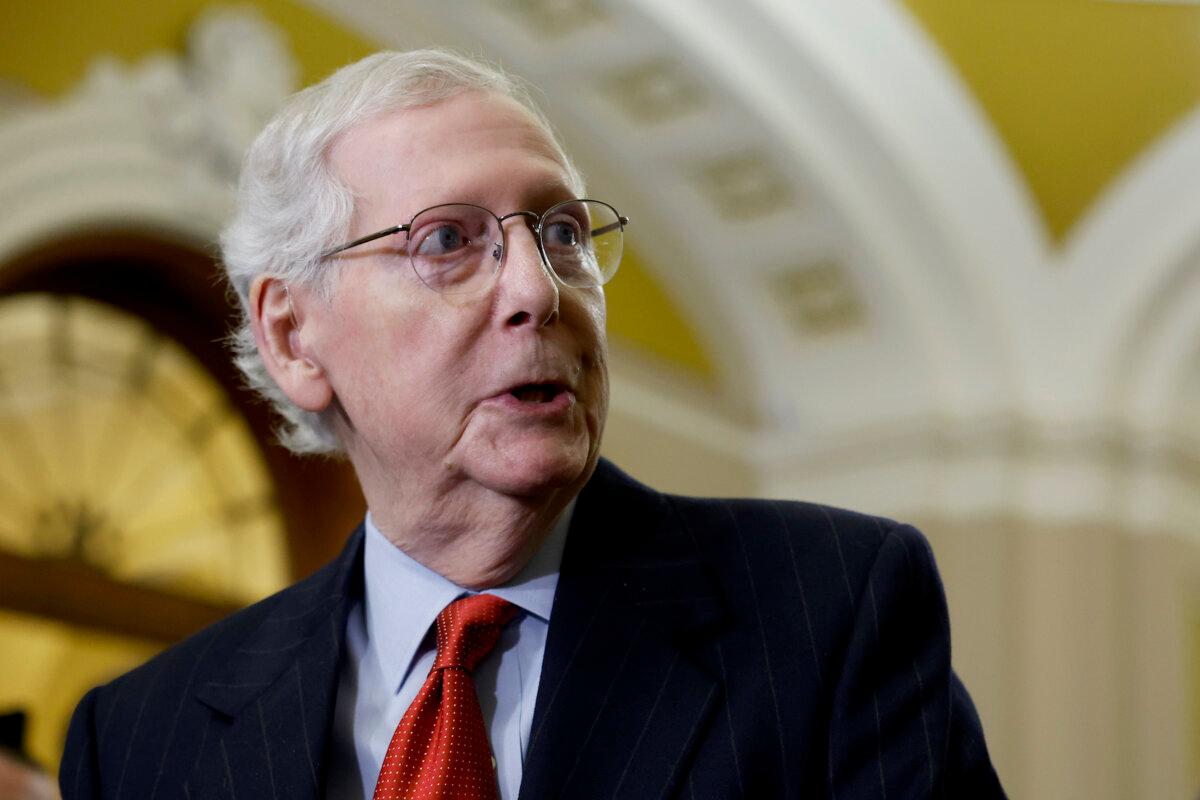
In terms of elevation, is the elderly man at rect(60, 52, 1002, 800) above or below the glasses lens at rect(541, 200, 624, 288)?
below

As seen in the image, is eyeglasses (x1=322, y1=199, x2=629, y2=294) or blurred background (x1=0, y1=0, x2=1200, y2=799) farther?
blurred background (x1=0, y1=0, x2=1200, y2=799)

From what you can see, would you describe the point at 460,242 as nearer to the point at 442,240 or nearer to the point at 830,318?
the point at 442,240

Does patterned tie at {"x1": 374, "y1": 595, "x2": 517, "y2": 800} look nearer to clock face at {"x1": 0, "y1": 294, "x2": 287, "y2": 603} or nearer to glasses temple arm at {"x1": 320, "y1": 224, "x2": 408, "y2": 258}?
glasses temple arm at {"x1": 320, "y1": 224, "x2": 408, "y2": 258}

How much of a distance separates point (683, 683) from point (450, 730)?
→ 0.24m

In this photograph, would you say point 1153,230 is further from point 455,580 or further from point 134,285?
point 455,580

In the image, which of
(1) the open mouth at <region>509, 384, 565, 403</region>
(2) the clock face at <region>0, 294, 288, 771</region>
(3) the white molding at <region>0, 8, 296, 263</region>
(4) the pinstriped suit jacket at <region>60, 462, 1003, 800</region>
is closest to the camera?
(4) the pinstriped suit jacket at <region>60, 462, 1003, 800</region>

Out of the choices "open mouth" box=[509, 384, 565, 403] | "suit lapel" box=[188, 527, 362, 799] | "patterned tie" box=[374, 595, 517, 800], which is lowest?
"suit lapel" box=[188, 527, 362, 799]

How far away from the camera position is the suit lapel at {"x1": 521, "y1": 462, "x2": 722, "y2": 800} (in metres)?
1.49

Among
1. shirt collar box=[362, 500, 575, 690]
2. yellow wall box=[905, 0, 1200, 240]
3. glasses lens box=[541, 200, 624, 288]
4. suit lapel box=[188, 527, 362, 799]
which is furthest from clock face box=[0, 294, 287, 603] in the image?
glasses lens box=[541, 200, 624, 288]

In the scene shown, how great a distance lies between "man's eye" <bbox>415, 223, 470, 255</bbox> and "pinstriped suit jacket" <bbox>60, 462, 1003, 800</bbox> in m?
0.33

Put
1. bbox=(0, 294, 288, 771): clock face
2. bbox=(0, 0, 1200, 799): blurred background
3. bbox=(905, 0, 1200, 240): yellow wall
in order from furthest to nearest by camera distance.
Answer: bbox=(905, 0, 1200, 240): yellow wall
bbox=(0, 0, 1200, 799): blurred background
bbox=(0, 294, 288, 771): clock face

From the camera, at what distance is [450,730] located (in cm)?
154

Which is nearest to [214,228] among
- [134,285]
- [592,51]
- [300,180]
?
[134,285]

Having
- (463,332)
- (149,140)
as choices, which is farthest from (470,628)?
(149,140)
